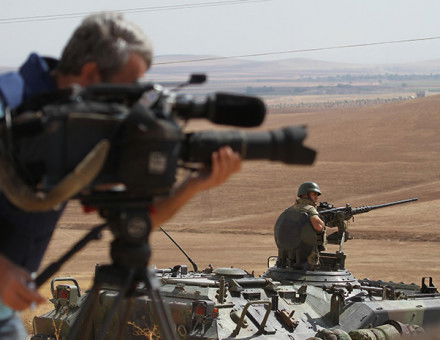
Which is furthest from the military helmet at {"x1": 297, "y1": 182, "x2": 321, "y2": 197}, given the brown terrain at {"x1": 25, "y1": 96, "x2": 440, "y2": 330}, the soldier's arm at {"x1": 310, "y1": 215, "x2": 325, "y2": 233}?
the brown terrain at {"x1": 25, "y1": 96, "x2": 440, "y2": 330}

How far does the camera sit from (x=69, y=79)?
11.5 feet

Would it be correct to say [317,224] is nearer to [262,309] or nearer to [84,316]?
[262,309]

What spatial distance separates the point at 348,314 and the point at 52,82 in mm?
8410

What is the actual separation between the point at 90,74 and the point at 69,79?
0.35 ft

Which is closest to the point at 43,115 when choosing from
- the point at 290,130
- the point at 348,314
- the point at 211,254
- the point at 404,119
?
the point at 290,130

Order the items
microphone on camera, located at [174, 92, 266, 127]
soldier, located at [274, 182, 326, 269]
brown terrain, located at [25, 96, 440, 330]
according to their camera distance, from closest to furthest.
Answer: microphone on camera, located at [174, 92, 266, 127] < soldier, located at [274, 182, 326, 269] < brown terrain, located at [25, 96, 440, 330]

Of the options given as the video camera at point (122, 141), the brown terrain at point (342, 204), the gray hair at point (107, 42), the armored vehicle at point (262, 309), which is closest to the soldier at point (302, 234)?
the armored vehicle at point (262, 309)

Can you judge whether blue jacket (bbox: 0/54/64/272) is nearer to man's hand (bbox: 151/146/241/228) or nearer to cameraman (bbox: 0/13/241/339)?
cameraman (bbox: 0/13/241/339)

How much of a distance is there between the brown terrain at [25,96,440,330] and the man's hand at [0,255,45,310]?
592 inches

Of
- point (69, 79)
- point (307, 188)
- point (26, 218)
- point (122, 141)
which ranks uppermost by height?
point (69, 79)

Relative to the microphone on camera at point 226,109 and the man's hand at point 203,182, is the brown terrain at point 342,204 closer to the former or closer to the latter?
the man's hand at point 203,182

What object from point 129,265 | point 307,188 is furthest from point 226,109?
point 307,188

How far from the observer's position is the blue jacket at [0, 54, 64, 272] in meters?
3.41

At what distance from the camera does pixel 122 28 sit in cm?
339
